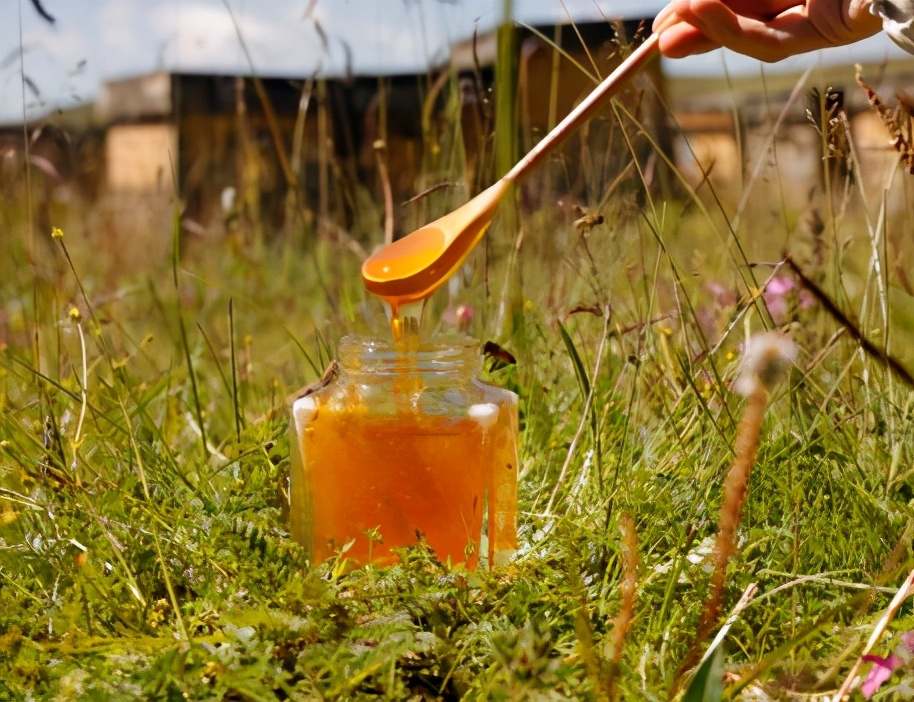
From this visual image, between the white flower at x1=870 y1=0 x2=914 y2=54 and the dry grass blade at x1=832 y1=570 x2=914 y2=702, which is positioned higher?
the white flower at x1=870 y1=0 x2=914 y2=54

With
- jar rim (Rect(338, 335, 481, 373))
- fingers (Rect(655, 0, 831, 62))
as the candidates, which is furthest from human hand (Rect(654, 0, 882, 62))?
jar rim (Rect(338, 335, 481, 373))

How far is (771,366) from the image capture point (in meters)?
0.73

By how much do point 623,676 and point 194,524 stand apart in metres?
0.57

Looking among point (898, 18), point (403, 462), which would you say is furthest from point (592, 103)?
point (403, 462)

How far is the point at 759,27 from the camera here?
4.68 feet

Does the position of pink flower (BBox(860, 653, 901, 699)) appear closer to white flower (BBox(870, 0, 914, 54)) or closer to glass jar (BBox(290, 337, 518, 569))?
glass jar (BBox(290, 337, 518, 569))

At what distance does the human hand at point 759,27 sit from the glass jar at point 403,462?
1.68 ft

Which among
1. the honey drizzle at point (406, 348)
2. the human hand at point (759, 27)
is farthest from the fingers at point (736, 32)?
the honey drizzle at point (406, 348)

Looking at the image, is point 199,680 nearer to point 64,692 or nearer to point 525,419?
point 64,692

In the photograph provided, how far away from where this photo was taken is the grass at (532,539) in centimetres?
107

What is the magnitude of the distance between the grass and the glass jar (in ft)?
0.22

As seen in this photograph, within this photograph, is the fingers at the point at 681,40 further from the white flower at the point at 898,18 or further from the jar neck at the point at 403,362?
the jar neck at the point at 403,362

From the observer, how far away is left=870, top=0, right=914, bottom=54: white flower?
1249 millimetres

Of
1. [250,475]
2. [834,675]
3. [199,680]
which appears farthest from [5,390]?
[834,675]
